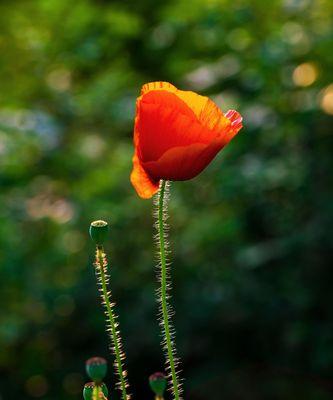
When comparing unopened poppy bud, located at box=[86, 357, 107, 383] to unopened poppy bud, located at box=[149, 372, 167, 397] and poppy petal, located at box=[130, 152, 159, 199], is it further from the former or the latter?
poppy petal, located at box=[130, 152, 159, 199]

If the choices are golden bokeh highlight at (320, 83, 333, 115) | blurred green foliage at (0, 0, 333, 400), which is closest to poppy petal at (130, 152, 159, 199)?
blurred green foliage at (0, 0, 333, 400)

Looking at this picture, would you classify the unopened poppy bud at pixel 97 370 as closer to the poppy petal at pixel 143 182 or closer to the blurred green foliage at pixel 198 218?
the poppy petal at pixel 143 182

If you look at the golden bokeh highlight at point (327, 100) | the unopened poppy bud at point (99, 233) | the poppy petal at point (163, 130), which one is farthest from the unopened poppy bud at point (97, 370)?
the golden bokeh highlight at point (327, 100)

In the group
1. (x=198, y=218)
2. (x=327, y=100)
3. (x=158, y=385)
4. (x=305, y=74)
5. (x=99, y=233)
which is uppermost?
(x=305, y=74)

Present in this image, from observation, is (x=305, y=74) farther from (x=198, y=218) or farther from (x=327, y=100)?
(x=198, y=218)

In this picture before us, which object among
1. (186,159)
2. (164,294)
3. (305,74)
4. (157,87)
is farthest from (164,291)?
(305,74)
